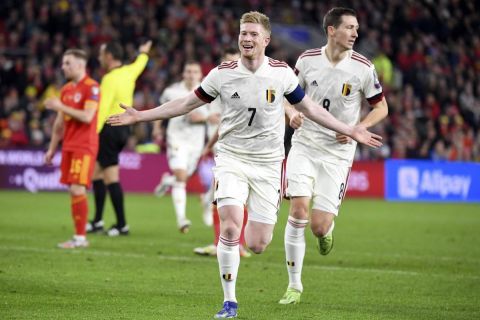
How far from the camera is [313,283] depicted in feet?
32.7

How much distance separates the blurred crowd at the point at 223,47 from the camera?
26906mm

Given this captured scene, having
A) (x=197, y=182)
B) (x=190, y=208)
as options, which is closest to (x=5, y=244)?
(x=190, y=208)

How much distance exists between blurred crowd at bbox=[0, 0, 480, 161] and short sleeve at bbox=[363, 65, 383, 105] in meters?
15.8

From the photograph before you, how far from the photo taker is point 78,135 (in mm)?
12281

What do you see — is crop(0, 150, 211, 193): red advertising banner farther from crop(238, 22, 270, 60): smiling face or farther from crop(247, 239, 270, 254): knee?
crop(238, 22, 270, 60): smiling face

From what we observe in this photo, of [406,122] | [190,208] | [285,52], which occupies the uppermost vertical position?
[285,52]

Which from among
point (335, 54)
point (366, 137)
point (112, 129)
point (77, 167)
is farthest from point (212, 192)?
point (366, 137)

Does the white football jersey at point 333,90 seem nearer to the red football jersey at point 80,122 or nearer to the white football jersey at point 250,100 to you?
the white football jersey at point 250,100

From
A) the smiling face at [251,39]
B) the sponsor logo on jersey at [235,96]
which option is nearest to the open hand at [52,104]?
the sponsor logo on jersey at [235,96]

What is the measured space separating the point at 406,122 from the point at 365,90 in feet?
62.5

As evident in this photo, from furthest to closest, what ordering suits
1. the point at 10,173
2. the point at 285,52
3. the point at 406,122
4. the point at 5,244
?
the point at 285,52
the point at 406,122
the point at 10,173
the point at 5,244

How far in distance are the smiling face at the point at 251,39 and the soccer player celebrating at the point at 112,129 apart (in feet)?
20.6

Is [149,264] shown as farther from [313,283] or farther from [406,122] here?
[406,122]

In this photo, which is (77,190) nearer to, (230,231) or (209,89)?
(209,89)
